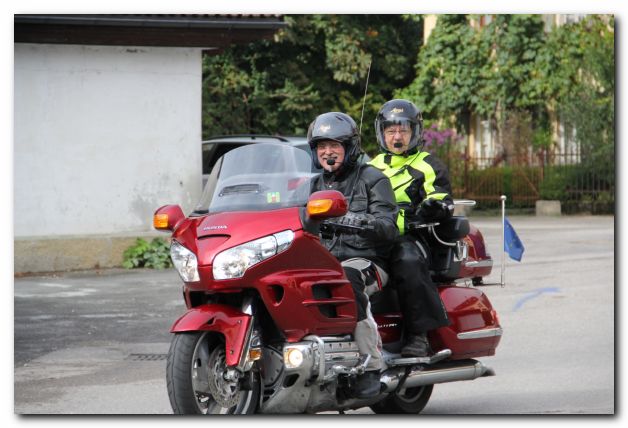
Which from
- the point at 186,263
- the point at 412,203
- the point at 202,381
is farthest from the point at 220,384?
the point at 412,203

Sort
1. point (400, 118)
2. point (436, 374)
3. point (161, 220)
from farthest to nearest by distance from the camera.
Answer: point (400, 118)
point (436, 374)
point (161, 220)

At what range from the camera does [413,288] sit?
7.11 m

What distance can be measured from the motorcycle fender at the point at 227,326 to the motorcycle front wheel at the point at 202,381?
0.21 ft

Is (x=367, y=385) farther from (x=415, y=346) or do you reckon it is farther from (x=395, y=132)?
(x=395, y=132)

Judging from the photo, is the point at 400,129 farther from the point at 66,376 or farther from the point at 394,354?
the point at 66,376

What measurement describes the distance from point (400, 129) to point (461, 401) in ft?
5.84

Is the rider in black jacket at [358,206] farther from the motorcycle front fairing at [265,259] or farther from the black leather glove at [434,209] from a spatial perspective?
the black leather glove at [434,209]

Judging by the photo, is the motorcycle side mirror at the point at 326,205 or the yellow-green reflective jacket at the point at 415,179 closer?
the motorcycle side mirror at the point at 326,205

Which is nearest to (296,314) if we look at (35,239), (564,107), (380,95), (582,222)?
(35,239)

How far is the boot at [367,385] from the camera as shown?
6.67 metres

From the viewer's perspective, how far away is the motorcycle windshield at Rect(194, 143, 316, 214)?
6551mm

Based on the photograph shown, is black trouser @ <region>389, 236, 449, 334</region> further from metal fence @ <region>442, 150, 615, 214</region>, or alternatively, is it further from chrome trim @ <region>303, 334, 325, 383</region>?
metal fence @ <region>442, 150, 615, 214</region>

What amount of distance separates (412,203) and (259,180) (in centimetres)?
117

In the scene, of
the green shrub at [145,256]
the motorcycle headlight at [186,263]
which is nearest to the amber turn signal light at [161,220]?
the motorcycle headlight at [186,263]
